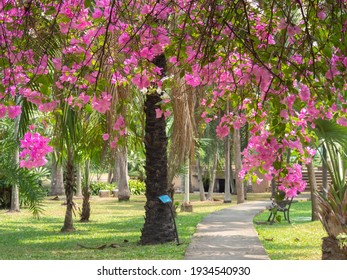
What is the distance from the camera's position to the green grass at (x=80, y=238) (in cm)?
1036

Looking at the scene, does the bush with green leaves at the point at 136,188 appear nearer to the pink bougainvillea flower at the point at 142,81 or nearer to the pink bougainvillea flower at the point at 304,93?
the pink bougainvillea flower at the point at 142,81

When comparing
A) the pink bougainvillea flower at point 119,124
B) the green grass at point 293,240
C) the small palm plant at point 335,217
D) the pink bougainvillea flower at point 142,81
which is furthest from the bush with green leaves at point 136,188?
the pink bougainvillea flower at point 142,81

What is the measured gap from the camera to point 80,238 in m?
13.5

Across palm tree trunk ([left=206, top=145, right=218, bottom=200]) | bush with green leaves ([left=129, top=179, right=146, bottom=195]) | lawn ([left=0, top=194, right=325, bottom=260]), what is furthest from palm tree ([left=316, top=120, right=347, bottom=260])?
bush with green leaves ([left=129, top=179, right=146, bottom=195])

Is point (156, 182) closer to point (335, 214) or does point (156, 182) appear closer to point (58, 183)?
point (335, 214)

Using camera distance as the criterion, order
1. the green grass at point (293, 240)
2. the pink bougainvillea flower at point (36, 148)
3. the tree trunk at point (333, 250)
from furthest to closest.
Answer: the green grass at point (293, 240) < the tree trunk at point (333, 250) < the pink bougainvillea flower at point (36, 148)

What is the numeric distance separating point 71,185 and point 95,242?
212 centimetres

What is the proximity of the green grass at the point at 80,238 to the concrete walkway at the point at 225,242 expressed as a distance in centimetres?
23

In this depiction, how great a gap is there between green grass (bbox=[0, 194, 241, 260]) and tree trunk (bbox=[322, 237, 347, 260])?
2.30m

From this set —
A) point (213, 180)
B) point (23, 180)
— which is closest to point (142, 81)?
point (23, 180)

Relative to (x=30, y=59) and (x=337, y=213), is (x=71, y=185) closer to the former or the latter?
(x=337, y=213)

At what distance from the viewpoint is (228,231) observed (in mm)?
13305
